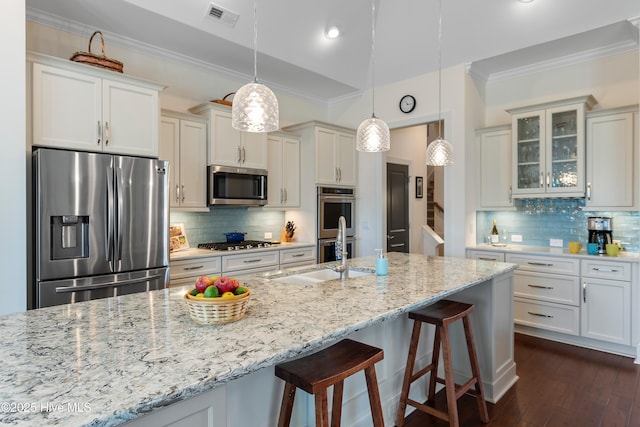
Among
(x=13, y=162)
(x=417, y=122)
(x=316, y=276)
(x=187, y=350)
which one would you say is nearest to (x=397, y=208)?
(x=417, y=122)

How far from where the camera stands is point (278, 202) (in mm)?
4523

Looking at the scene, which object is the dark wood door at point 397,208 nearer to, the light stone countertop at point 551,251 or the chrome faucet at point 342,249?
the light stone countertop at point 551,251

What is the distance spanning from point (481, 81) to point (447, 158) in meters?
2.22

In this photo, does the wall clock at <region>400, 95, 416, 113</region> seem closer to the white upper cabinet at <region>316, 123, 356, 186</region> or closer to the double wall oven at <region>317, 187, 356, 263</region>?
the white upper cabinet at <region>316, 123, 356, 186</region>

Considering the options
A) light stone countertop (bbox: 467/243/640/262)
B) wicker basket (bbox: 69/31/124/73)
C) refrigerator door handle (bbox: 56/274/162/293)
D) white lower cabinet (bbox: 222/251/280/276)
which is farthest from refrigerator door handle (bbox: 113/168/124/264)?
light stone countertop (bbox: 467/243/640/262)

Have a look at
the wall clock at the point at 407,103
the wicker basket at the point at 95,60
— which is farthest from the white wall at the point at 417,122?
the wicker basket at the point at 95,60

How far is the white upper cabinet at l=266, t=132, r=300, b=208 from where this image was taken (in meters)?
4.45

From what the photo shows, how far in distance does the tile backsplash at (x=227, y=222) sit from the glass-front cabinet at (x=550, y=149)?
9.51 feet

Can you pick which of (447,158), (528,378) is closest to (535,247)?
(528,378)

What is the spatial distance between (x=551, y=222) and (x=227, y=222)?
3681 mm

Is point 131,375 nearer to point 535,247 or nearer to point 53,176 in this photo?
point 53,176

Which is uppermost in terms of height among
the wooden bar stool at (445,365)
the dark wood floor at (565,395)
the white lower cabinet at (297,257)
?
the white lower cabinet at (297,257)

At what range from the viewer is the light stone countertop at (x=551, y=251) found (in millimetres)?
3285

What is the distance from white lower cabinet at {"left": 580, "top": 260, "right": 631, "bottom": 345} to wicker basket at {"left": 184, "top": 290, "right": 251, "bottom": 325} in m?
3.47
